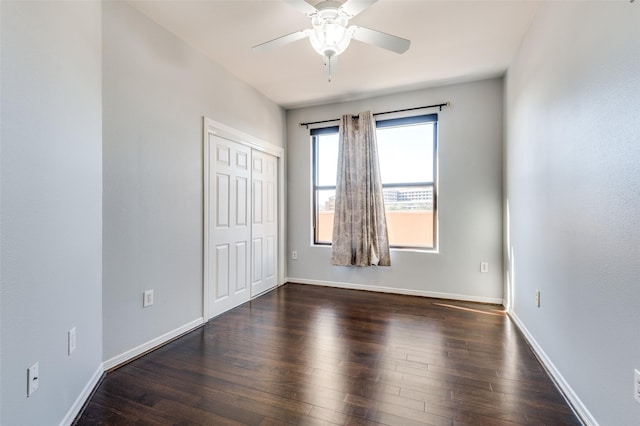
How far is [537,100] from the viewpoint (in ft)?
7.39

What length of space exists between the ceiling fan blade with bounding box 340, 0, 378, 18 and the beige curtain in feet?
7.13

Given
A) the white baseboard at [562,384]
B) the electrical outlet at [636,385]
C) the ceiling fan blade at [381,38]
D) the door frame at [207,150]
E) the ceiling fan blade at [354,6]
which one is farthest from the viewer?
the door frame at [207,150]

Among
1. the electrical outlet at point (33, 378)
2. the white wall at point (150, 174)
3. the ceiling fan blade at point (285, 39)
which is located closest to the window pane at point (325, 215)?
the white wall at point (150, 174)

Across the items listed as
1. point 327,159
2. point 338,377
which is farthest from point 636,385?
point 327,159

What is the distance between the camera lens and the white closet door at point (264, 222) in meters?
3.76

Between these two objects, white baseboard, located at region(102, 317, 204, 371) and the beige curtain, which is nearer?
white baseboard, located at region(102, 317, 204, 371)

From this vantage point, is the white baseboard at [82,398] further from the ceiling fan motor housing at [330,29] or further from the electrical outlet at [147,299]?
the ceiling fan motor housing at [330,29]

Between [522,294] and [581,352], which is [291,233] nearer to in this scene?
[522,294]

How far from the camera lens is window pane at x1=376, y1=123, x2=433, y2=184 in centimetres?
383

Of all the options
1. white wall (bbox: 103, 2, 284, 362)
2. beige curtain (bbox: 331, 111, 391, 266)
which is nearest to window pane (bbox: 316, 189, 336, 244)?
beige curtain (bbox: 331, 111, 391, 266)

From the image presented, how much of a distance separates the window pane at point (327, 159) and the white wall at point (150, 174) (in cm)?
172

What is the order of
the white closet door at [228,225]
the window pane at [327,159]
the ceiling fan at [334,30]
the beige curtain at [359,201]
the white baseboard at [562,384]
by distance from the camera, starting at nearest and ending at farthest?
the white baseboard at [562,384], the ceiling fan at [334,30], the white closet door at [228,225], the beige curtain at [359,201], the window pane at [327,159]

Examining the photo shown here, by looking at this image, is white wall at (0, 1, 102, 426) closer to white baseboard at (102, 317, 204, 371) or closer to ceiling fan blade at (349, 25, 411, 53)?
white baseboard at (102, 317, 204, 371)

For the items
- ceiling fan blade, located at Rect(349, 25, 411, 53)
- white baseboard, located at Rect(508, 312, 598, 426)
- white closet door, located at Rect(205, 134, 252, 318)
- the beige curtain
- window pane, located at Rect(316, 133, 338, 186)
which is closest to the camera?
white baseboard, located at Rect(508, 312, 598, 426)
